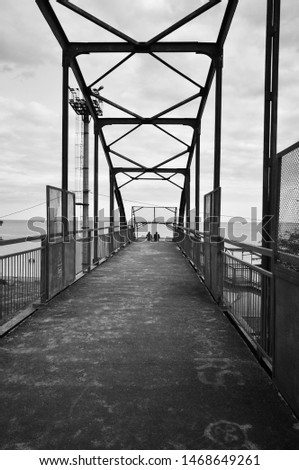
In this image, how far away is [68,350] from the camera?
3795 mm

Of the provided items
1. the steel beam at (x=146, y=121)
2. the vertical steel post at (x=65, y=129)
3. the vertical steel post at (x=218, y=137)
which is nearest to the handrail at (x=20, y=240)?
the vertical steel post at (x=65, y=129)

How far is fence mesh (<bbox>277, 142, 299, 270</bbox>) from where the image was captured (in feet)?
8.52

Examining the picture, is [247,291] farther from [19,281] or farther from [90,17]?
[90,17]

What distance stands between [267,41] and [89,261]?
7.11 m

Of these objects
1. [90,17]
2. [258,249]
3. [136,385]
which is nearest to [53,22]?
[90,17]

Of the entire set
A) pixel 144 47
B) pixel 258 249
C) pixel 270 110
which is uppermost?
pixel 144 47

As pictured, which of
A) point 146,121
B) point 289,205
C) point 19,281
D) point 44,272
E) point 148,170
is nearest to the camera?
point 289,205

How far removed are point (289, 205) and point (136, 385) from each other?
2.01 m

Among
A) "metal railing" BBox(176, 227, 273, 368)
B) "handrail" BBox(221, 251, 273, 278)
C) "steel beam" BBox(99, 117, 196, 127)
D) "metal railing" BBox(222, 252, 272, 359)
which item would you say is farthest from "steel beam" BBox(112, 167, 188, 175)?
"handrail" BBox(221, 251, 273, 278)

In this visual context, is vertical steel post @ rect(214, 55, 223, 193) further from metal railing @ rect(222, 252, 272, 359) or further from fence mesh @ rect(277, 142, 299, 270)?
fence mesh @ rect(277, 142, 299, 270)

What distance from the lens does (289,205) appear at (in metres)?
2.73

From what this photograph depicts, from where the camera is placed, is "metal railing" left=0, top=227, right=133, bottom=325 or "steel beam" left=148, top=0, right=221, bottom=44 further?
"steel beam" left=148, top=0, right=221, bottom=44

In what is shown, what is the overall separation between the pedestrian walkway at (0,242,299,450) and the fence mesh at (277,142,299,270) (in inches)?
47.3
